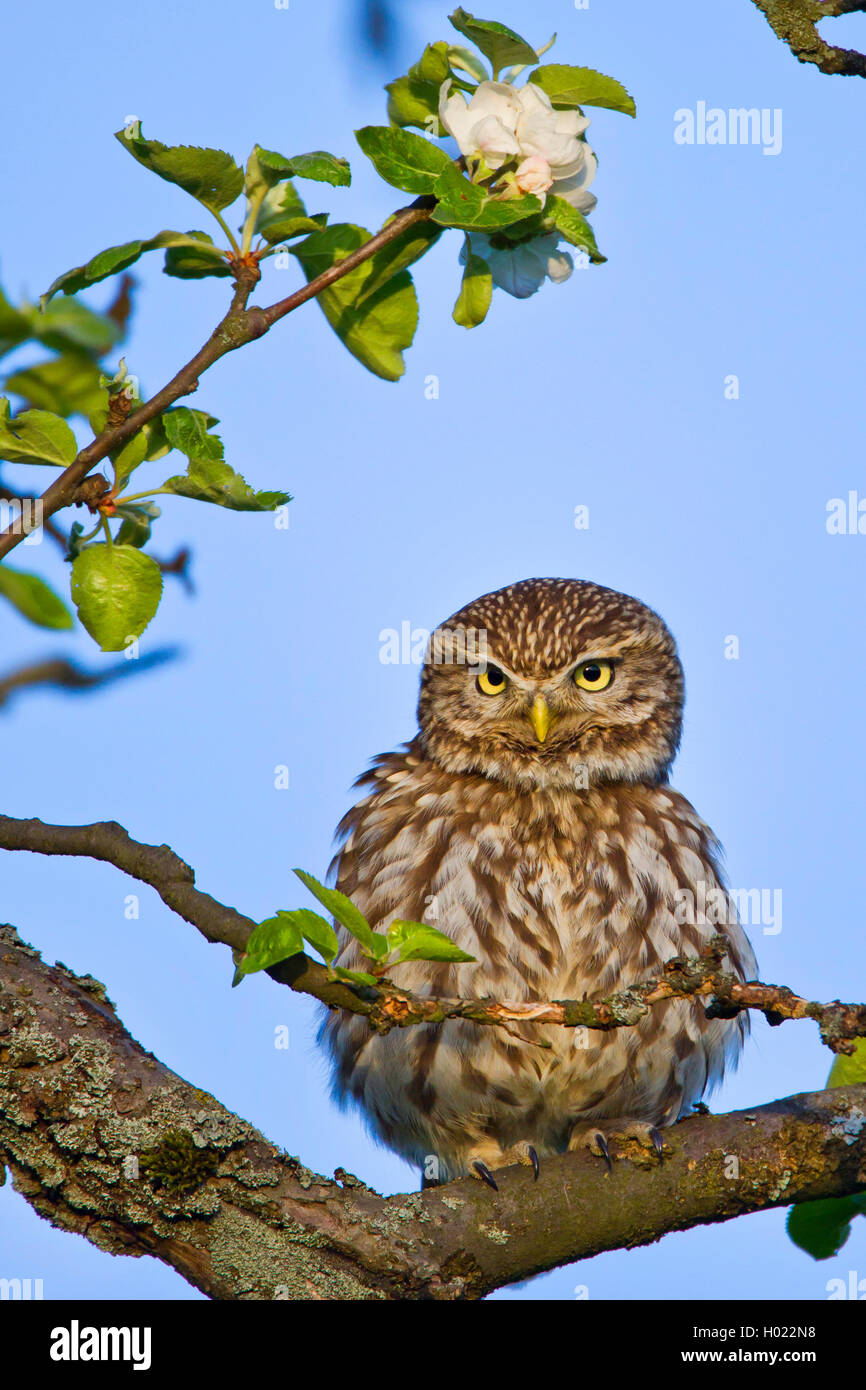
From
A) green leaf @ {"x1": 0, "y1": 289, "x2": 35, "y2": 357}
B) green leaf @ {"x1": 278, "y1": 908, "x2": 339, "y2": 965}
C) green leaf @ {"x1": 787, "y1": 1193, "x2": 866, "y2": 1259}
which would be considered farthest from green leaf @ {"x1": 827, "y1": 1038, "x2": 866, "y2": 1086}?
green leaf @ {"x1": 0, "y1": 289, "x2": 35, "y2": 357}

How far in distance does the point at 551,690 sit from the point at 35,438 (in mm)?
3012

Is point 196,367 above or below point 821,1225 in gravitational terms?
above

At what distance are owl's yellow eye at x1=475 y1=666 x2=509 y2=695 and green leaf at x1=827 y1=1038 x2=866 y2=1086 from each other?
230 cm

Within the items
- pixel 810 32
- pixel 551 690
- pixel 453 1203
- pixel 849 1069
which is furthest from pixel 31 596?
pixel 551 690

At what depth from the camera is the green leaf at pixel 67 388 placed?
56.1 inches

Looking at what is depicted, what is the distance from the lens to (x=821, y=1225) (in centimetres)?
266

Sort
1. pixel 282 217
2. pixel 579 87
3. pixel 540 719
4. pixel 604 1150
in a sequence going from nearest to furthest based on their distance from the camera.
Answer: pixel 282 217 < pixel 579 87 < pixel 604 1150 < pixel 540 719

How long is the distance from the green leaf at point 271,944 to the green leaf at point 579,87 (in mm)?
1276

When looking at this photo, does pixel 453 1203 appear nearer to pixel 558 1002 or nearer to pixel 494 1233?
pixel 494 1233

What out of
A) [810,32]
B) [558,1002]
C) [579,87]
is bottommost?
[558,1002]

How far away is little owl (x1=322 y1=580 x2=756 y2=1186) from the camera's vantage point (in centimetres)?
392

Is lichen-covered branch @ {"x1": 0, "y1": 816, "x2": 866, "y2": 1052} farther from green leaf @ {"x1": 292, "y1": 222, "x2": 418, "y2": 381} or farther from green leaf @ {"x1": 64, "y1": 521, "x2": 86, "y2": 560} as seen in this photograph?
green leaf @ {"x1": 292, "y1": 222, "x2": 418, "y2": 381}
